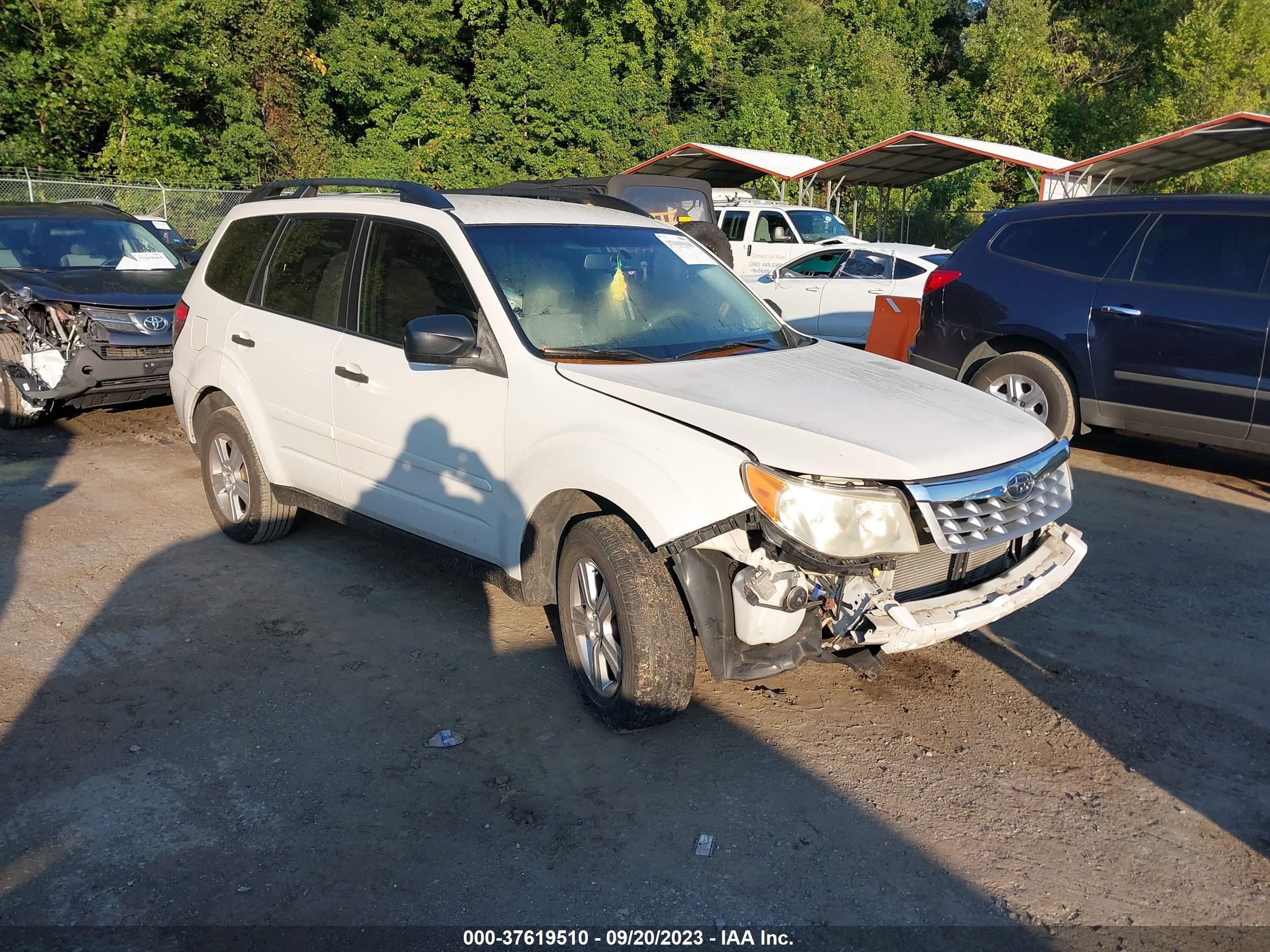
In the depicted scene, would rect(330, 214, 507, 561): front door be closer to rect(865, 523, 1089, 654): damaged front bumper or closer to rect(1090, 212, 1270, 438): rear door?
rect(865, 523, 1089, 654): damaged front bumper

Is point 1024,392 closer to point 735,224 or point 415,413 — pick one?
point 415,413

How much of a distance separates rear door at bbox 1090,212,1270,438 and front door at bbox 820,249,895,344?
5940 mm

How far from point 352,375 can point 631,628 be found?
6.49ft

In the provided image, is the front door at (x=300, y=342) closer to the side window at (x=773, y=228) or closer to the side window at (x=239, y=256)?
the side window at (x=239, y=256)

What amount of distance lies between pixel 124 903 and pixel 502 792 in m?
1.14

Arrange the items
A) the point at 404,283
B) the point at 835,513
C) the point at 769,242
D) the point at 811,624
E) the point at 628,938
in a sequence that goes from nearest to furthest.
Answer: the point at 628,938, the point at 835,513, the point at 811,624, the point at 404,283, the point at 769,242

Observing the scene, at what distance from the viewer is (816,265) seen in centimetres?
1423

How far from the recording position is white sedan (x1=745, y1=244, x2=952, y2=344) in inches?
520

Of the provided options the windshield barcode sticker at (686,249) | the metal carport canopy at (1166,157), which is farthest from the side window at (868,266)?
the windshield barcode sticker at (686,249)

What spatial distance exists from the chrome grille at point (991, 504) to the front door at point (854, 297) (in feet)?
31.0

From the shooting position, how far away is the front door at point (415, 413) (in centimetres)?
418

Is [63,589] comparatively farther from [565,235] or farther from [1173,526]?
[1173,526]

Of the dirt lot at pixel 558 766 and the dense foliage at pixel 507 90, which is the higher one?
the dense foliage at pixel 507 90

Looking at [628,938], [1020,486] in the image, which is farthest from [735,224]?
[628,938]
